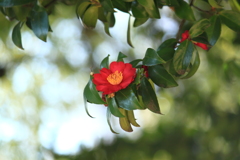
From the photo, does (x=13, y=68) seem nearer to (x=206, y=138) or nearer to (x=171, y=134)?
(x=171, y=134)

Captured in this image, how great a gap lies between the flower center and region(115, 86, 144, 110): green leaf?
17 mm

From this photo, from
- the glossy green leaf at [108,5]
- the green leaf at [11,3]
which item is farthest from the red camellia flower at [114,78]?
the green leaf at [11,3]

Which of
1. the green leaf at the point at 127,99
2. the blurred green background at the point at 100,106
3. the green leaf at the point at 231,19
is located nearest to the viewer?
the green leaf at the point at 127,99

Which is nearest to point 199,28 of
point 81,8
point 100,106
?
point 81,8

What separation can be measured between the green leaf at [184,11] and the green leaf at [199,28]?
6 cm

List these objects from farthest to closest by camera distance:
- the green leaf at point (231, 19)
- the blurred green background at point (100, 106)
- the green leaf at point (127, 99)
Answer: the blurred green background at point (100, 106), the green leaf at point (231, 19), the green leaf at point (127, 99)

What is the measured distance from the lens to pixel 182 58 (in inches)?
20.5

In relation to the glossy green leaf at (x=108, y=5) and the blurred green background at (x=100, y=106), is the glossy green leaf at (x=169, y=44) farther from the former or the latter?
the blurred green background at (x=100, y=106)

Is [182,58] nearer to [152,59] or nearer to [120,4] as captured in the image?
[152,59]

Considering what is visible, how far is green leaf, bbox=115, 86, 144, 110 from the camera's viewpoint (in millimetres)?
464

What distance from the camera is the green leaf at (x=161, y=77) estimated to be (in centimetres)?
50

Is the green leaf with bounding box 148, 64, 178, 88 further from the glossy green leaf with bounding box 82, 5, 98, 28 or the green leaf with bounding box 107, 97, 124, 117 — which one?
the glossy green leaf with bounding box 82, 5, 98, 28

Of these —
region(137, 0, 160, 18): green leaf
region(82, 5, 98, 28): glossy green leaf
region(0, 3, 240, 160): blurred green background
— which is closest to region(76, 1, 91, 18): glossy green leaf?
region(82, 5, 98, 28): glossy green leaf

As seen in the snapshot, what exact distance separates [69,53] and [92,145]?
0.63 metres
